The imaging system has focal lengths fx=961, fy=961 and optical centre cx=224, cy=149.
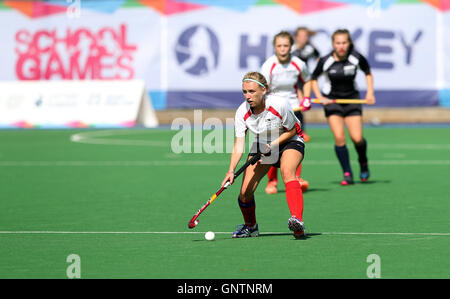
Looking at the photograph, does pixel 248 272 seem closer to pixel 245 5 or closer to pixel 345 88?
pixel 345 88

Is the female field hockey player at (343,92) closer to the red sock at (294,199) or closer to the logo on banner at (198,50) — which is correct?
the red sock at (294,199)

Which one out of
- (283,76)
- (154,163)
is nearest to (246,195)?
(283,76)

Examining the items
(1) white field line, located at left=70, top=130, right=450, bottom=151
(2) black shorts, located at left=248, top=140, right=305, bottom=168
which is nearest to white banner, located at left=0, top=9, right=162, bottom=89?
(1) white field line, located at left=70, top=130, right=450, bottom=151

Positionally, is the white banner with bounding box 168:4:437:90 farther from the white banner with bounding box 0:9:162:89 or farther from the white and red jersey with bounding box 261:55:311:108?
the white and red jersey with bounding box 261:55:311:108

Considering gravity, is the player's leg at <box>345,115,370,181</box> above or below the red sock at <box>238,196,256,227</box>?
above

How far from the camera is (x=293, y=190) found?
8.62 metres

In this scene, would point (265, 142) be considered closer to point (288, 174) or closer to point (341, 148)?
point (288, 174)

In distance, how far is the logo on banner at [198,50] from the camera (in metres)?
26.3

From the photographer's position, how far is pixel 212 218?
1010 centimetres

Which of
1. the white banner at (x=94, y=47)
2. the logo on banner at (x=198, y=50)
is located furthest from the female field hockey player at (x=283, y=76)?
the white banner at (x=94, y=47)

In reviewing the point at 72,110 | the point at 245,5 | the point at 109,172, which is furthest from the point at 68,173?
the point at 245,5

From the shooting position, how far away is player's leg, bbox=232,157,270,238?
346 inches

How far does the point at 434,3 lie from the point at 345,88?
13.0 metres

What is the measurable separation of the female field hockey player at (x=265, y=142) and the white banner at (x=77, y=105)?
16.7 metres
